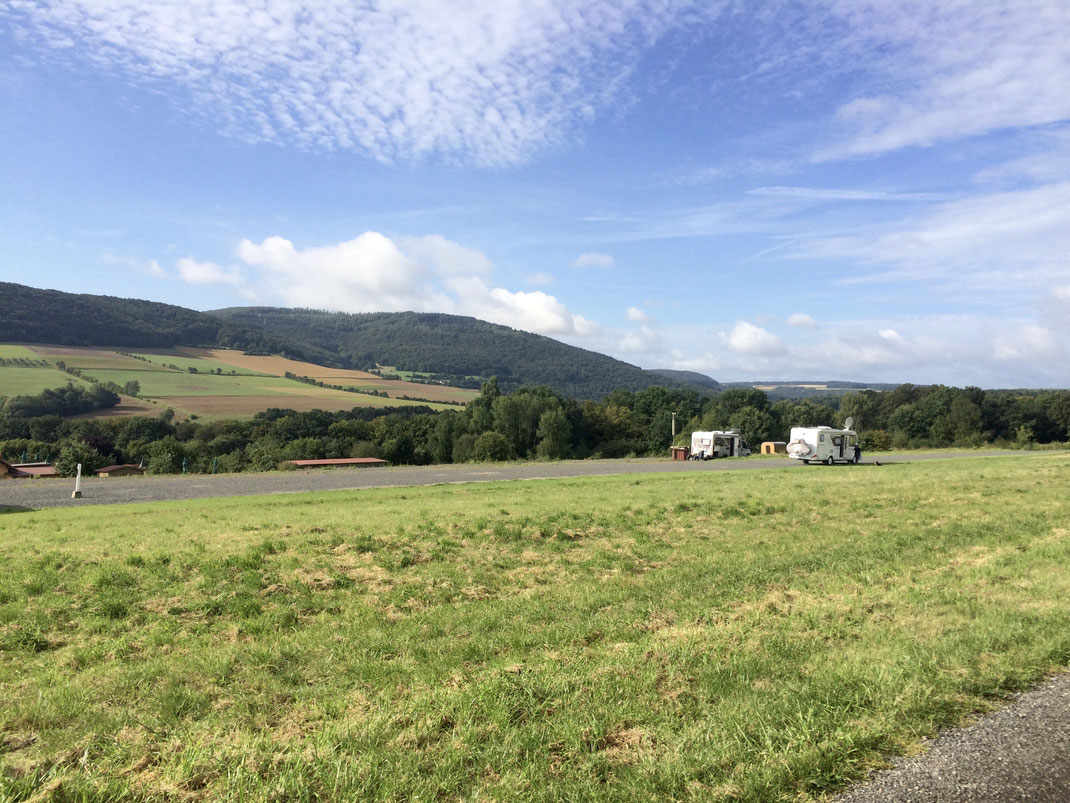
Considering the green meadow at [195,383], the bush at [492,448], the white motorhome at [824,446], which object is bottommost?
the bush at [492,448]

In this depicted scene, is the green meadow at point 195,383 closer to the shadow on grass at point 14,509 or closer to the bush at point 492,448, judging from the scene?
the bush at point 492,448

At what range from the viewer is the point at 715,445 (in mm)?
57562

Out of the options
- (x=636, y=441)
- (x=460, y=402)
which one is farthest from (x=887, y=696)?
(x=460, y=402)

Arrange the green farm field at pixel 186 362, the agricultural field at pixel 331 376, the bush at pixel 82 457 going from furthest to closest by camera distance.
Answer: the agricultural field at pixel 331 376
the green farm field at pixel 186 362
the bush at pixel 82 457

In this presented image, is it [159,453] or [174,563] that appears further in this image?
[159,453]

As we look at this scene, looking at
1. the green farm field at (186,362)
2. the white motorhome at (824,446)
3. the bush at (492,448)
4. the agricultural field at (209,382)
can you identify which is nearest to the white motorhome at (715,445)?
the white motorhome at (824,446)

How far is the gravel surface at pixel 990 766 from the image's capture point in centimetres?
364

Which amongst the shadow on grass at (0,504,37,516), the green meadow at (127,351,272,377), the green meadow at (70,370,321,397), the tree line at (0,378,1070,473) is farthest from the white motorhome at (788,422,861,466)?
the green meadow at (127,351,272,377)

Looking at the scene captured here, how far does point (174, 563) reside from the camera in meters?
10.3

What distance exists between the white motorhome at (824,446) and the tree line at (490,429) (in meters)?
29.3

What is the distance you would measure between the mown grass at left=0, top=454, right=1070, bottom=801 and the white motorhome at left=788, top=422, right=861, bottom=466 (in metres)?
24.1

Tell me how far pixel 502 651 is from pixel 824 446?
3608cm

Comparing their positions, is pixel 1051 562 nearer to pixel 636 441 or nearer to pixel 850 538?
pixel 850 538

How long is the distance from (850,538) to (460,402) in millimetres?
122836
